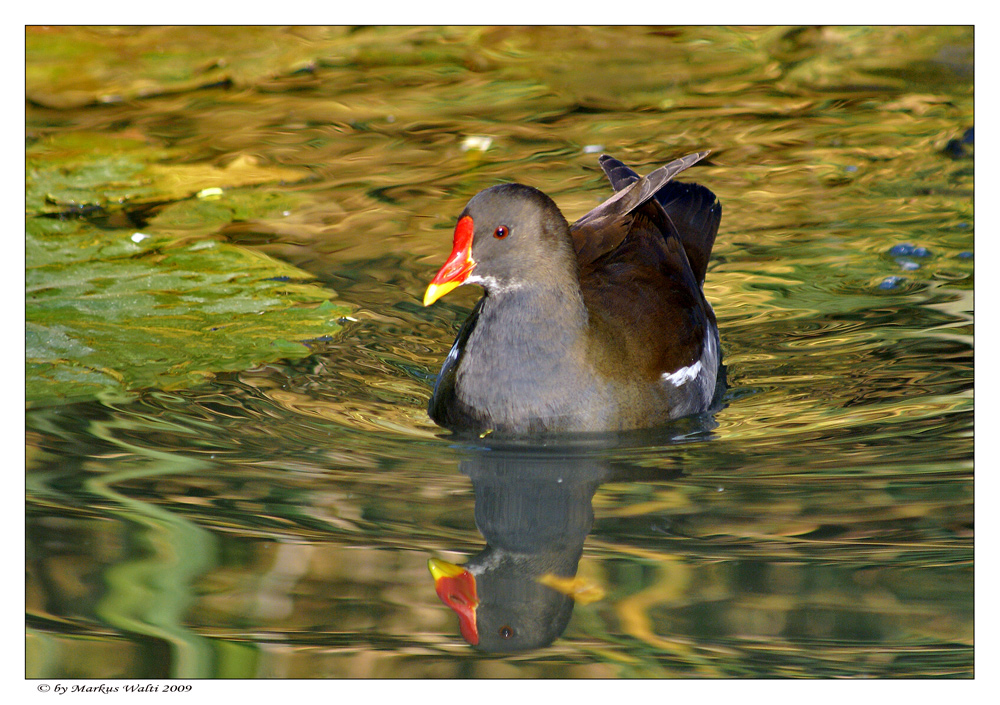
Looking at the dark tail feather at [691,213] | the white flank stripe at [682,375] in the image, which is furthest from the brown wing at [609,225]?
the white flank stripe at [682,375]

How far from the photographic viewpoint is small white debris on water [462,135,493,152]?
24.9ft

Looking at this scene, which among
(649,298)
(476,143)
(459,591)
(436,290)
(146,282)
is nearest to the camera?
(459,591)

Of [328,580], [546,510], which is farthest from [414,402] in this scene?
[328,580]

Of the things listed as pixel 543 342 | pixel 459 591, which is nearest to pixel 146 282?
pixel 543 342

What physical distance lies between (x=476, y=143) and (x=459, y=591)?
479 cm

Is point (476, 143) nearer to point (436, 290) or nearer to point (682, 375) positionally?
point (682, 375)

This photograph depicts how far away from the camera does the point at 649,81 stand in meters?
8.32

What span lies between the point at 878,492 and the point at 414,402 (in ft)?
6.06

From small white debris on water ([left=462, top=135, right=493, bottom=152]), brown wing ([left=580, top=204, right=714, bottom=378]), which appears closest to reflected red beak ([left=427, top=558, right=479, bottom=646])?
brown wing ([left=580, top=204, right=714, bottom=378])

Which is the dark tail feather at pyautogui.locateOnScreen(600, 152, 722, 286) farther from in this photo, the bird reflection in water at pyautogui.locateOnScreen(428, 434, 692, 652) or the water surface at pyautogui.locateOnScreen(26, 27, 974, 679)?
the bird reflection in water at pyautogui.locateOnScreen(428, 434, 692, 652)

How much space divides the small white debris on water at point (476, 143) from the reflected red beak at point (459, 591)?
4.57 m

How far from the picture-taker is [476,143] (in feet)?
25.1

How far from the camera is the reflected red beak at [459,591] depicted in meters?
3.15

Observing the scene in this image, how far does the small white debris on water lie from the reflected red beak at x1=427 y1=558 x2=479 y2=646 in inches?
180
